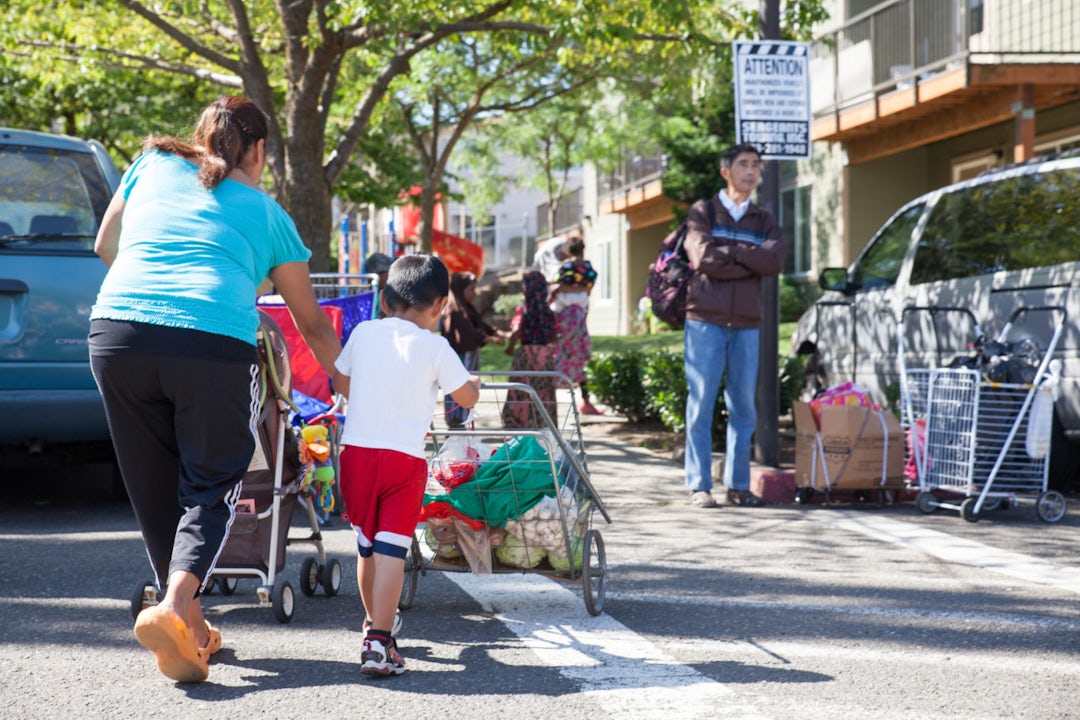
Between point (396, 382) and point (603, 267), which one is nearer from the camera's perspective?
point (396, 382)

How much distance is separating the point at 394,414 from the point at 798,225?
2121cm

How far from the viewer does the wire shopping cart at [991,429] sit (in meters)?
7.35

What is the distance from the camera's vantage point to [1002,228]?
8.67 metres

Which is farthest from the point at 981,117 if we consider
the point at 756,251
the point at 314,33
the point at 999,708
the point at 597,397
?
the point at 999,708

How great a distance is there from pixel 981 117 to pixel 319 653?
14.5 metres

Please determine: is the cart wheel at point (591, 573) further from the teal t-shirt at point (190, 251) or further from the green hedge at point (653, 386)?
the green hedge at point (653, 386)

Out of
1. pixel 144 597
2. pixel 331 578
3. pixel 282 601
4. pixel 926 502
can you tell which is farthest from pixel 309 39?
pixel 144 597

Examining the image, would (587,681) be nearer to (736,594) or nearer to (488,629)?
(488,629)

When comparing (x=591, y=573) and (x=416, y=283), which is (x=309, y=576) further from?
(x=416, y=283)

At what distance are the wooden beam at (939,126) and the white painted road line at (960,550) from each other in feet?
32.6

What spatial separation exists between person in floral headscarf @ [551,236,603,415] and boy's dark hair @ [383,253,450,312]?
250 inches

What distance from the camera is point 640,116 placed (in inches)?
1161

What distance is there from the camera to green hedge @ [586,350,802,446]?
10836mm

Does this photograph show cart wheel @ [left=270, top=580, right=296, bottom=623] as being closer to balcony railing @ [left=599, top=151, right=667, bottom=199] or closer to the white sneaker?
the white sneaker
